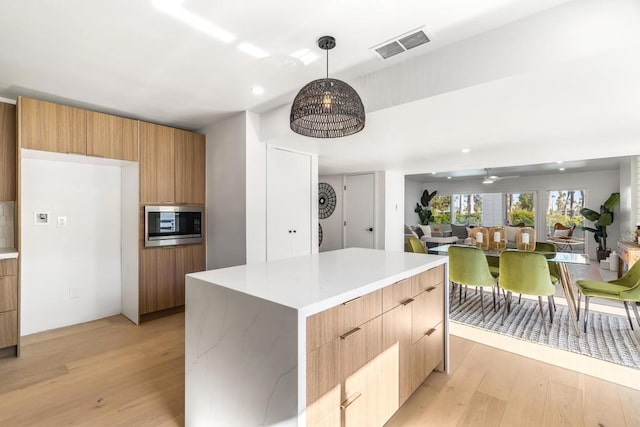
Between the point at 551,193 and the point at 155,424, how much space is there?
33.7 feet

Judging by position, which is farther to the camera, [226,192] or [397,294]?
[226,192]

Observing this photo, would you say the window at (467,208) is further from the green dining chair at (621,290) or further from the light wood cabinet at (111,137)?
the light wood cabinet at (111,137)

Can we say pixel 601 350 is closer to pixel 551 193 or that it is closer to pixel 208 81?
pixel 208 81

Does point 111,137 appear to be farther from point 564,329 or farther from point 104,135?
point 564,329

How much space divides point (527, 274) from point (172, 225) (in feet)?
12.9

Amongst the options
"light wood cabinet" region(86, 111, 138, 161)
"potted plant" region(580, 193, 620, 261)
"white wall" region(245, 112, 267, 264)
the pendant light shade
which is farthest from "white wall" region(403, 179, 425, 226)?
the pendant light shade

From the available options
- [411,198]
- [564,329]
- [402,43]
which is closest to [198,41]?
[402,43]

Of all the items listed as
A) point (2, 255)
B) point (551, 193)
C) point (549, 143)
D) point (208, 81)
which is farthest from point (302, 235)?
point (551, 193)

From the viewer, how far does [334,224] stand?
6.82 m

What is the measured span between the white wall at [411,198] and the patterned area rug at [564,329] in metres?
6.57

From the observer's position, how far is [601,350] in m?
2.60

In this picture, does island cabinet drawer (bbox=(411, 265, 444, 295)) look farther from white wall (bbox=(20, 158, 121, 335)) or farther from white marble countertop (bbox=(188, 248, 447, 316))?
white wall (bbox=(20, 158, 121, 335))

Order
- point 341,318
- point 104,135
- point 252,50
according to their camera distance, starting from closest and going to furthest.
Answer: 1. point 341,318
2. point 252,50
3. point 104,135

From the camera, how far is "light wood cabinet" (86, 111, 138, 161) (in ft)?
9.78
